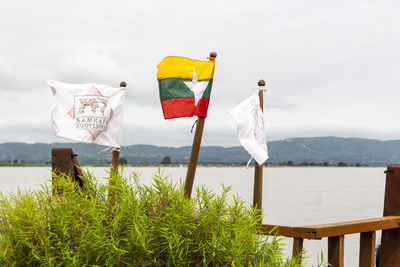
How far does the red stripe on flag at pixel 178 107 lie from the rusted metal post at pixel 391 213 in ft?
9.08

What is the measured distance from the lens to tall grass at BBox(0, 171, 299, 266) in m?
3.54

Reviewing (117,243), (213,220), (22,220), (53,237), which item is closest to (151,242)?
(117,243)

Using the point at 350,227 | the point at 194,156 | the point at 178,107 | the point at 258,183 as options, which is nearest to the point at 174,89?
the point at 178,107

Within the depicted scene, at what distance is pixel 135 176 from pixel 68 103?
3352mm

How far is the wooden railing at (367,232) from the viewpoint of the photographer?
441cm

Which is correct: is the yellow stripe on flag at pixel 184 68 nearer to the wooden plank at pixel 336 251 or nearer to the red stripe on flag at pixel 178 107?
the red stripe on flag at pixel 178 107

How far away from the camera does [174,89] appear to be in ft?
20.7

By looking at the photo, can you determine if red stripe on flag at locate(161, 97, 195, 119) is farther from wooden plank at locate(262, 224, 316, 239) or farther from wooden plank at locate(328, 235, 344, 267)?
wooden plank at locate(328, 235, 344, 267)

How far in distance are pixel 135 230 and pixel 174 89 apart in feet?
10.2

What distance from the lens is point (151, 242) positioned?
3650 mm

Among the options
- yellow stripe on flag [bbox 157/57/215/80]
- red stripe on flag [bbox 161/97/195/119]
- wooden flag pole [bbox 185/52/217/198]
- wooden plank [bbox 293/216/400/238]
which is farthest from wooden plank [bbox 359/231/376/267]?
yellow stripe on flag [bbox 157/57/215/80]

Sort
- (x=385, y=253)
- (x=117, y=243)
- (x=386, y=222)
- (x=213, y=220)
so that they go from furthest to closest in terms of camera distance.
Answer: (x=385, y=253) < (x=386, y=222) < (x=213, y=220) < (x=117, y=243)

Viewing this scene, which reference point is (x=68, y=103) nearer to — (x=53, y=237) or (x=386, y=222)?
(x=53, y=237)

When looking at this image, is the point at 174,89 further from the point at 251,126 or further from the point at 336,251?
the point at 336,251
